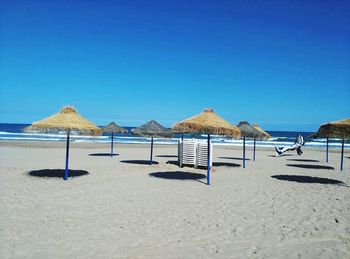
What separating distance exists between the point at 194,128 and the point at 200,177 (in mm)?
2001

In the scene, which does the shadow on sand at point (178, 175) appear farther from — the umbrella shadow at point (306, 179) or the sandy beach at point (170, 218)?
the umbrella shadow at point (306, 179)

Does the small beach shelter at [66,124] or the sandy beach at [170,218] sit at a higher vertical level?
the small beach shelter at [66,124]

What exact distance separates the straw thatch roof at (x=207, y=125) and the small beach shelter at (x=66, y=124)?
8.86ft

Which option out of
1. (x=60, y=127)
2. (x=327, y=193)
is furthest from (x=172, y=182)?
(x=327, y=193)

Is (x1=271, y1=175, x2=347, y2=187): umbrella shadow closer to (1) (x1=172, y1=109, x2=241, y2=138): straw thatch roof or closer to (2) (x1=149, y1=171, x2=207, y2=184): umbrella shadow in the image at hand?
(1) (x1=172, y1=109, x2=241, y2=138): straw thatch roof

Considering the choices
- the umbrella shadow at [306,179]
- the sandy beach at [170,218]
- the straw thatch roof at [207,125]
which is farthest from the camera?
the umbrella shadow at [306,179]

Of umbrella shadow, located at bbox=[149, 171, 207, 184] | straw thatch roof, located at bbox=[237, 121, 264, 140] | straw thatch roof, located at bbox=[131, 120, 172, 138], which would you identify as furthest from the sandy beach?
straw thatch roof, located at bbox=[237, 121, 264, 140]

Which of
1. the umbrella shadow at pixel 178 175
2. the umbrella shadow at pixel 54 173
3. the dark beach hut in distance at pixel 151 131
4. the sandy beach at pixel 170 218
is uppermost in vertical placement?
the dark beach hut in distance at pixel 151 131

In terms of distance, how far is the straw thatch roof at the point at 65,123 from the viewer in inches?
368

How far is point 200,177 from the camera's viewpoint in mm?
10992

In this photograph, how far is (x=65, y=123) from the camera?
9.41 meters

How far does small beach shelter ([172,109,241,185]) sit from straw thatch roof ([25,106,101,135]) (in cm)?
270

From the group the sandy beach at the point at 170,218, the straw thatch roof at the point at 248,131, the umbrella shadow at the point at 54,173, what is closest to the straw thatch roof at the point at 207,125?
the sandy beach at the point at 170,218

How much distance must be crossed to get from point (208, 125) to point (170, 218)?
4.02 meters
